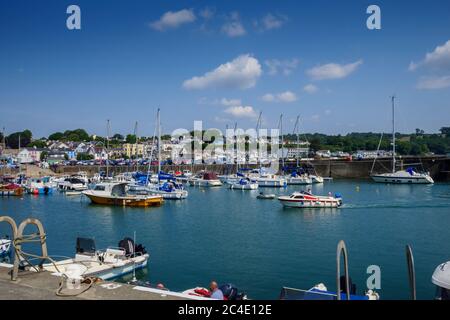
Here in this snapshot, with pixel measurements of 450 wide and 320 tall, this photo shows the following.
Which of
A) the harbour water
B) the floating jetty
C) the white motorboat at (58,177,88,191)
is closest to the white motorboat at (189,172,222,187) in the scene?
the white motorboat at (58,177,88,191)

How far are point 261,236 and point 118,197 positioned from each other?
20.2 m

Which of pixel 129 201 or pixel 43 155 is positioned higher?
pixel 43 155

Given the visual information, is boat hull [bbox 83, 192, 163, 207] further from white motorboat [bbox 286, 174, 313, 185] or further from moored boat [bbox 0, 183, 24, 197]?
white motorboat [bbox 286, 174, 313, 185]

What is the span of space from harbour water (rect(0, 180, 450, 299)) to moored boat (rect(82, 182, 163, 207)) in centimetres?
119

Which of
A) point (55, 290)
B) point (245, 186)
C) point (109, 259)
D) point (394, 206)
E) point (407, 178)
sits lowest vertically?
point (394, 206)

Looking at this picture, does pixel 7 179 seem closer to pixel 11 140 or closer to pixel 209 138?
pixel 209 138

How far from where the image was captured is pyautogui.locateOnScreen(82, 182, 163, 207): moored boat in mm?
43812

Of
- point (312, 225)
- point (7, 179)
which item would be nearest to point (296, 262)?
point (312, 225)

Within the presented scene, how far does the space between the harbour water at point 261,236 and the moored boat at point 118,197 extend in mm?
1192

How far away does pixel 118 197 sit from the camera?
1745 inches

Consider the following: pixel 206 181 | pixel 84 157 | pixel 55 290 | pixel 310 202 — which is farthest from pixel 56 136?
pixel 55 290

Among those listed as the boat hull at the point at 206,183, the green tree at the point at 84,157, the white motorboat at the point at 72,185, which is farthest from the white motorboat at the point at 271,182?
the green tree at the point at 84,157

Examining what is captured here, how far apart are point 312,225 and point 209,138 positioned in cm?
10540

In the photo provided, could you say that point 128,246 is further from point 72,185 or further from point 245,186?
point 245,186
